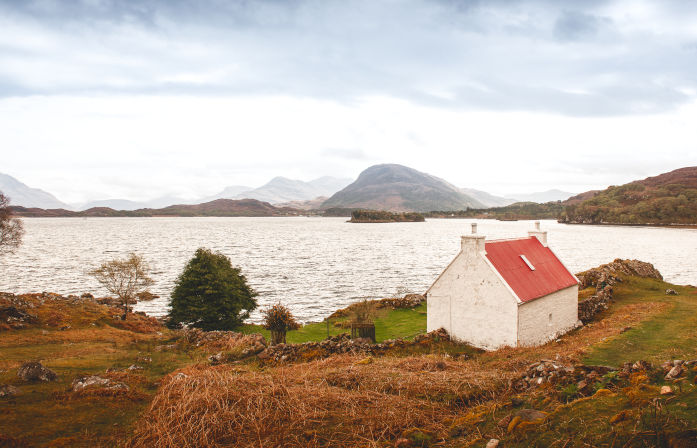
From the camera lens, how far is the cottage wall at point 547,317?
24.0m

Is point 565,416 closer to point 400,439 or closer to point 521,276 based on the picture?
point 400,439

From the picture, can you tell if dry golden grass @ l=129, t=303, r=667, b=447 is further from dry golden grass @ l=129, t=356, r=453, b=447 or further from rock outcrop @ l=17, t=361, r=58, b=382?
rock outcrop @ l=17, t=361, r=58, b=382

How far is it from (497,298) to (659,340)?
9265mm

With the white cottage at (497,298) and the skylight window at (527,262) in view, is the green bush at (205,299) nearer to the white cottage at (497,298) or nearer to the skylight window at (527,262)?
the white cottage at (497,298)

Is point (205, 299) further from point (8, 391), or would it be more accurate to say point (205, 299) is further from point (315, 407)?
point (315, 407)

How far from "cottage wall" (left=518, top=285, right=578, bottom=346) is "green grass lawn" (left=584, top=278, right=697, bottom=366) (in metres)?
4.13

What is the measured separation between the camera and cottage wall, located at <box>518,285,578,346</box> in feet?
78.9

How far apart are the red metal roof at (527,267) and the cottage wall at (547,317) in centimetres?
62

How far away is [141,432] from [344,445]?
15.7 ft

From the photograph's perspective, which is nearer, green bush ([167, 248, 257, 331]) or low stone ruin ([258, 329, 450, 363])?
low stone ruin ([258, 329, 450, 363])

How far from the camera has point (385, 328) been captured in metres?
38.3

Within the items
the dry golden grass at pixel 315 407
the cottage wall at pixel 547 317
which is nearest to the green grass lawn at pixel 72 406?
the dry golden grass at pixel 315 407

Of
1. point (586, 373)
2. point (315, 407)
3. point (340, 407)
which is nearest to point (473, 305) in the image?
point (586, 373)

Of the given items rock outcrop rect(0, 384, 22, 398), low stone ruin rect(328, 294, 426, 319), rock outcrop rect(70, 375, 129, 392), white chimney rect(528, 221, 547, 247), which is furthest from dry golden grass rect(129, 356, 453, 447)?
low stone ruin rect(328, 294, 426, 319)
